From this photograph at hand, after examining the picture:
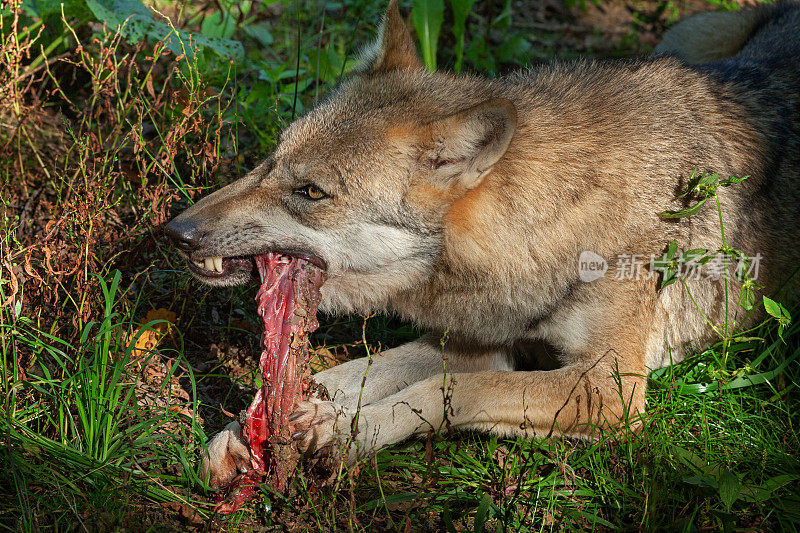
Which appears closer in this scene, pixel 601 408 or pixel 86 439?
pixel 86 439

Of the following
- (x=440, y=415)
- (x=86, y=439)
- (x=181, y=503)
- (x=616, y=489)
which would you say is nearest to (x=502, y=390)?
(x=440, y=415)

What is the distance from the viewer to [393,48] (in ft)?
11.9

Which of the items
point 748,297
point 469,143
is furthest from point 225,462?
point 748,297

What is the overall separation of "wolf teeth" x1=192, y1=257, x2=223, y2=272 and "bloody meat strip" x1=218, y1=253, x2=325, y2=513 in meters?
0.32

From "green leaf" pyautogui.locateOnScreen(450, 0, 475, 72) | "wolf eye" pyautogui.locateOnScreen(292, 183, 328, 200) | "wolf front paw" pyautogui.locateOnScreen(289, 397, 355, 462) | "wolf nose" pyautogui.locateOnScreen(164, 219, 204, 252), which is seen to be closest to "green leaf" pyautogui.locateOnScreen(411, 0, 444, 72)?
"green leaf" pyautogui.locateOnScreen(450, 0, 475, 72)

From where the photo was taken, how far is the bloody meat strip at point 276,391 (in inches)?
109

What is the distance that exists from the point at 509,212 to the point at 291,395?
1195 millimetres

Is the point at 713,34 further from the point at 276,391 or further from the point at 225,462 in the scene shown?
the point at 225,462

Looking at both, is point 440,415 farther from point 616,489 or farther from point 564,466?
point 616,489

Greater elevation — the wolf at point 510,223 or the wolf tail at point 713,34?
the wolf tail at point 713,34

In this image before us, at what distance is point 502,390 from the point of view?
10.5ft

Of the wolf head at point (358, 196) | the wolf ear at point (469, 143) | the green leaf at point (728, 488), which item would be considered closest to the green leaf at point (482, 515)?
the green leaf at point (728, 488)

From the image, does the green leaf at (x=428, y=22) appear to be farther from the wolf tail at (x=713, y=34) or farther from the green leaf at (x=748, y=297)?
the green leaf at (x=748, y=297)

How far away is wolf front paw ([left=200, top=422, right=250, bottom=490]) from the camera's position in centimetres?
285
